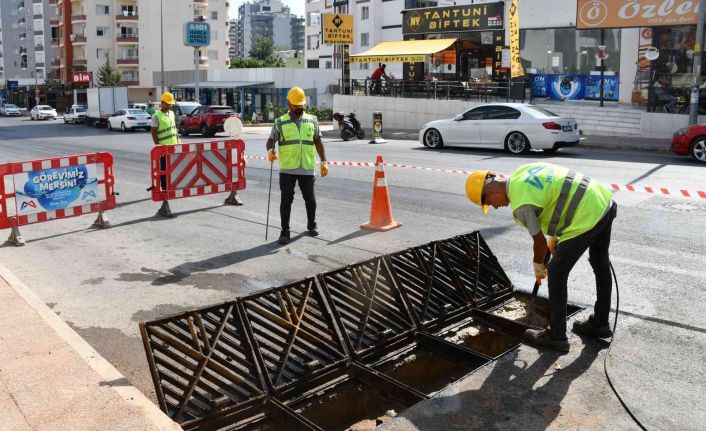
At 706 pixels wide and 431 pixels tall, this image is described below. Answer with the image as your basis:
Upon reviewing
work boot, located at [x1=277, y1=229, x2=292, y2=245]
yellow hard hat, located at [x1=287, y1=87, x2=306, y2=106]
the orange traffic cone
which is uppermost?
yellow hard hat, located at [x1=287, y1=87, x2=306, y2=106]

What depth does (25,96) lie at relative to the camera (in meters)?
112

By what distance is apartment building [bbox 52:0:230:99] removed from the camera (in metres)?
90.0

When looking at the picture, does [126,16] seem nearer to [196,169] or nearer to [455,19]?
[455,19]

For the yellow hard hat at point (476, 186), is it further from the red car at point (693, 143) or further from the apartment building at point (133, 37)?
the apartment building at point (133, 37)

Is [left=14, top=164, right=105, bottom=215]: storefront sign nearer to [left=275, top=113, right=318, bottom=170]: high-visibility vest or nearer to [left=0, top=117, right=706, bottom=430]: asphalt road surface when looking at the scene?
[left=0, top=117, right=706, bottom=430]: asphalt road surface

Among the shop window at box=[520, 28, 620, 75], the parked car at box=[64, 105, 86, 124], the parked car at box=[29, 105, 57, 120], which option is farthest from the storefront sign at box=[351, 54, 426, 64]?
the parked car at box=[29, 105, 57, 120]

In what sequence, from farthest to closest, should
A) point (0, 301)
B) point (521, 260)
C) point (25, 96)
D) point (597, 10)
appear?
point (25, 96) < point (597, 10) < point (521, 260) < point (0, 301)

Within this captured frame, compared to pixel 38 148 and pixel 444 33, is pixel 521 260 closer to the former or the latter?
pixel 38 148

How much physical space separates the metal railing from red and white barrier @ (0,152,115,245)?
22.1 m

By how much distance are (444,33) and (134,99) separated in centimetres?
6286

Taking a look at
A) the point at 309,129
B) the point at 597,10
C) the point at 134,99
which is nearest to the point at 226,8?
the point at 134,99

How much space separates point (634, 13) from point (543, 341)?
2280cm

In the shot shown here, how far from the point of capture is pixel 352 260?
8.45 metres

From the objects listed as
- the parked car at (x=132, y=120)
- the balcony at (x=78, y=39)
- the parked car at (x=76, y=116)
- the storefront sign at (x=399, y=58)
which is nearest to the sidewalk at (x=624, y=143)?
the storefront sign at (x=399, y=58)
